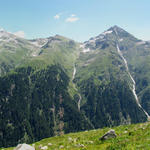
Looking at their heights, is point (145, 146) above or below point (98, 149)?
above

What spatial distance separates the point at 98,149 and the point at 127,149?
3839 millimetres

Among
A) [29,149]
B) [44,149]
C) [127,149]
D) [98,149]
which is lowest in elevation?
[44,149]

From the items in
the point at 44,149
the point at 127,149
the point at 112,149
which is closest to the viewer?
the point at 127,149

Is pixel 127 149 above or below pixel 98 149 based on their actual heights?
above

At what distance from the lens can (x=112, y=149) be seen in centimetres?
1541

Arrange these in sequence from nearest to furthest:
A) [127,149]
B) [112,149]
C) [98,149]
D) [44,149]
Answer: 1. [127,149]
2. [112,149]
3. [98,149]
4. [44,149]

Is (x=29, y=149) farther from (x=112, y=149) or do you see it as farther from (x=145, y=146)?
(x=145, y=146)

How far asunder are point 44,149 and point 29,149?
4608mm

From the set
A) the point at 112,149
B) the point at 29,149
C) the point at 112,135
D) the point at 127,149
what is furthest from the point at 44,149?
the point at 127,149

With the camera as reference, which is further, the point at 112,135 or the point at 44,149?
the point at 44,149

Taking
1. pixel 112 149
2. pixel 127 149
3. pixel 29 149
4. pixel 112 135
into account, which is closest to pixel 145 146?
pixel 127 149

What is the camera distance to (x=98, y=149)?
1705cm

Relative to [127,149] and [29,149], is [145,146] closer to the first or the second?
[127,149]

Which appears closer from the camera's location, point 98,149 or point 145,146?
point 145,146
